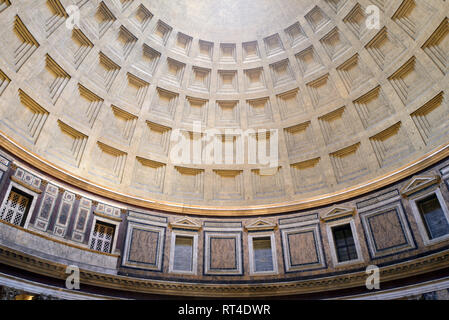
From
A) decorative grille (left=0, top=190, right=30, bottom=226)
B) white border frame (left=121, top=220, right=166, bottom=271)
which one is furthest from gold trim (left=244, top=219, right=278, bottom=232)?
decorative grille (left=0, top=190, right=30, bottom=226)

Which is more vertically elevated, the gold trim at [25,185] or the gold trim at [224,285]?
the gold trim at [25,185]

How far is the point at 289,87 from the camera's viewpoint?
2123 cm

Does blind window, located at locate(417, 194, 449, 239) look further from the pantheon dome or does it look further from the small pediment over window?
the small pediment over window

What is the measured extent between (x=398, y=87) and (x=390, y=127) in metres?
2.13

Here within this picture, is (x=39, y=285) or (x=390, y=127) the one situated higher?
(x=390, y=127)

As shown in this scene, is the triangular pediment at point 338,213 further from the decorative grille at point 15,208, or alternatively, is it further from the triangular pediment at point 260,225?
the decorative grille at point 15,208

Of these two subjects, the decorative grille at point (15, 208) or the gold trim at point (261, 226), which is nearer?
the decorative grille at point (15, 208)

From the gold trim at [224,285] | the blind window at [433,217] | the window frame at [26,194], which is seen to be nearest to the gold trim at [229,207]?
the window frame at [26,194]

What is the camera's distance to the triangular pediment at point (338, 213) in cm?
1734

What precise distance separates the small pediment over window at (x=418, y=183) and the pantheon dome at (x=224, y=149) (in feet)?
0.19

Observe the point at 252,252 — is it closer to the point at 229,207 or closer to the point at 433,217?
the point at 229,207

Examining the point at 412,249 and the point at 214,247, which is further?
the point at 214,247
